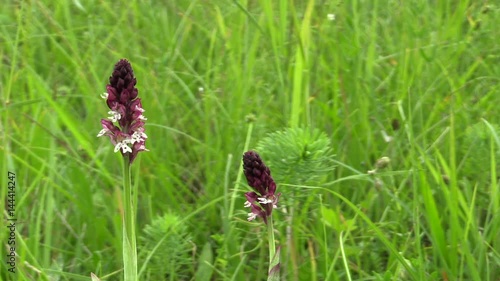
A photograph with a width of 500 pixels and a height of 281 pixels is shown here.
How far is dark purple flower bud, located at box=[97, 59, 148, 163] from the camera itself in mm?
1276

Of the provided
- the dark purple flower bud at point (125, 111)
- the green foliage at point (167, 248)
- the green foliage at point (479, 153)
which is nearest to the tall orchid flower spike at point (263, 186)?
the dark purple flower bud at point (125, 111)

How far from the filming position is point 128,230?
4.44 feet

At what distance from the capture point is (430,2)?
12.1 feet

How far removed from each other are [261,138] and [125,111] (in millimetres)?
1217

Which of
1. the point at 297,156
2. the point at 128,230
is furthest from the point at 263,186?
the point at 297,156

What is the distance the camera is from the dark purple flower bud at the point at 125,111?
50.3 inches

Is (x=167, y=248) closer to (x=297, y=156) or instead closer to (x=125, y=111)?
(x=297, y=156)

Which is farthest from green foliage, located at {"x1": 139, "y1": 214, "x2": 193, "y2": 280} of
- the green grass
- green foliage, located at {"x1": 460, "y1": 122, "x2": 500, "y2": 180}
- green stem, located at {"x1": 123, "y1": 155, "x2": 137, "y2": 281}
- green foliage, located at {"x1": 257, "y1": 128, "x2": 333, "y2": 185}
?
green foliage, located at {"x1": 460, "y1": 122, "x2": 500, "y2": 180}

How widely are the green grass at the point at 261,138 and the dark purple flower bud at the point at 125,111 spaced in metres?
0.68

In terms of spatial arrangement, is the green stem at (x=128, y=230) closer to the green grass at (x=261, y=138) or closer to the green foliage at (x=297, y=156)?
the green grass at (x=261, y=138)

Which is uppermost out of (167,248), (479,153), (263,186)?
(479,153)

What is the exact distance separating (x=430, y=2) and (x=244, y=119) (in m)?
1.44

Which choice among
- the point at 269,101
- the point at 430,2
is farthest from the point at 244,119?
the point at 430,2

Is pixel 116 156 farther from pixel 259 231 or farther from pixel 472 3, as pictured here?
pixel 472 3
